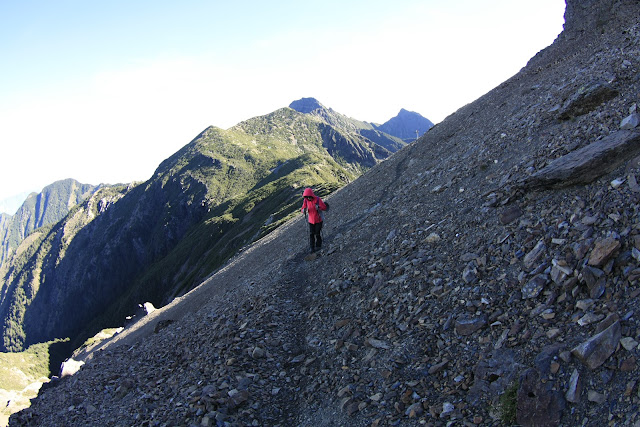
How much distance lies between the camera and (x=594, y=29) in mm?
24484

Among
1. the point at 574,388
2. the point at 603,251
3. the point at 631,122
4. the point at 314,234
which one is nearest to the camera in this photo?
the point at 574,388

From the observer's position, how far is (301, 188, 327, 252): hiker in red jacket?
16922mm

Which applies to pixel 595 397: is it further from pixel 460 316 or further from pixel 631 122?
pixel 631 122

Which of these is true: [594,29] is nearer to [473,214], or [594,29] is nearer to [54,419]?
[473,214]

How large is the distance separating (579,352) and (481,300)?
2.39 metres

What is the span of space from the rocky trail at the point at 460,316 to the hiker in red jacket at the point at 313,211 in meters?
1.38

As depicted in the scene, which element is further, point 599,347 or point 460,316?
point 460,316

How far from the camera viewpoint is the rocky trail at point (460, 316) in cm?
593

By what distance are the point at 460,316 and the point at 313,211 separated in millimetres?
10140

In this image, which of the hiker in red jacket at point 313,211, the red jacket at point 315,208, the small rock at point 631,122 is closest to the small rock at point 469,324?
the small rock at point 631,122

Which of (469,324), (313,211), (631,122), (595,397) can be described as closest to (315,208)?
(313,211)

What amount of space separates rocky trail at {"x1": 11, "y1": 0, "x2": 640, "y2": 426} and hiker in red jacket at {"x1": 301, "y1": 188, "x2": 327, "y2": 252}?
4.53 ft

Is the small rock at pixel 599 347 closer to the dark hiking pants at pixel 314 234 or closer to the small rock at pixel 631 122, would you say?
the small rock at pixel 631 122

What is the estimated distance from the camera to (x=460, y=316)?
7.91 meters
